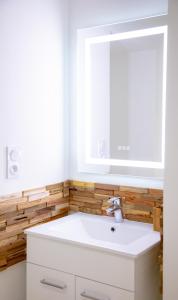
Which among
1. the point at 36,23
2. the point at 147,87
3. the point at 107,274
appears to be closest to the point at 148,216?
the point at 107,274

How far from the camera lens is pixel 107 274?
1.78 m

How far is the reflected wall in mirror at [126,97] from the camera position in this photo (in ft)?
7.00

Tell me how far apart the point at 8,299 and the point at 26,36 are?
4.75 ft

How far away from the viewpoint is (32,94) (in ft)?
7.02

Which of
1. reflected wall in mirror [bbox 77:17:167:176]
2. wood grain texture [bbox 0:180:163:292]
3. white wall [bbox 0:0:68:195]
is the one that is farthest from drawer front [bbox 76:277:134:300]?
reflected wall in mirror [bbox 77:17:167:176]

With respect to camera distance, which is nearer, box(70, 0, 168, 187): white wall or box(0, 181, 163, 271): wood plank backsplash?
box(0, 181, 163, 271): wood plank backsplash

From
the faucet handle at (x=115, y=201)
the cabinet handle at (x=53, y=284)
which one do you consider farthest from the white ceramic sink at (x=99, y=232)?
the cabinet handle at (x=53, y=284)

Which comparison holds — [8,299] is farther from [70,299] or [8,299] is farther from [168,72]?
[168,72]

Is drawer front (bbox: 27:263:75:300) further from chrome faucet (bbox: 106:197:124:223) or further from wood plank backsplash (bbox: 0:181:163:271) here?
chrome faucet (bbox: 106:197:124:223)

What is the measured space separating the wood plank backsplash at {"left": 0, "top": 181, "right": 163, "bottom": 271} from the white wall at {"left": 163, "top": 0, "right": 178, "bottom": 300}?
28 centimetres

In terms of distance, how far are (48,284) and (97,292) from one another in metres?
0.29

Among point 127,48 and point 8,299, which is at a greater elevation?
point 127,48

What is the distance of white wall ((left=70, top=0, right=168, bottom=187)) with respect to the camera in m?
2.13

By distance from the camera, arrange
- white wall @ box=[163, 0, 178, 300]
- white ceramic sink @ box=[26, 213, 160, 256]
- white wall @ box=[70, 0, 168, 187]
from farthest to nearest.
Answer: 1. white wall @ box=[70, 0, 168, 187]
2. white ceramic sink @ box=[26, 213, 160, 256]
3. white wall @ box=[163, 0, 178, 300]
